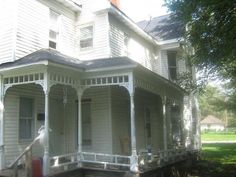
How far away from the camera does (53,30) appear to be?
15.9 metres

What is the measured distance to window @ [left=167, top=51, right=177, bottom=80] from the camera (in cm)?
2409

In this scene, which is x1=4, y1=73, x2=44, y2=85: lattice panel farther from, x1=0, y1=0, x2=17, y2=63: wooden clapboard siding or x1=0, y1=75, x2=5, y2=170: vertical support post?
x1=0, y1=0, x2=17, y2=63: wooden clapboard siding

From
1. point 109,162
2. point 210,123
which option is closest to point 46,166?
point 109,162

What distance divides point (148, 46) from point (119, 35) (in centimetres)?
526

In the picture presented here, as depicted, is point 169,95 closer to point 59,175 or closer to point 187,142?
point 187,142

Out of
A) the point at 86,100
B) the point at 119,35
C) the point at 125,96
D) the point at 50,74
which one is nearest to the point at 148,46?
the point at 119,35

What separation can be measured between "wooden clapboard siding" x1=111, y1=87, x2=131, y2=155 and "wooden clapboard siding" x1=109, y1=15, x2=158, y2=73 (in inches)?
84.3

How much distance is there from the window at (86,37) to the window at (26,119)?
4.54 meters

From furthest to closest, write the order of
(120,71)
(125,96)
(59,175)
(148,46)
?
1. (148,46)
2. (125,96)
3. (120,71)
4. (59,175)

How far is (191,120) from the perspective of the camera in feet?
78.6

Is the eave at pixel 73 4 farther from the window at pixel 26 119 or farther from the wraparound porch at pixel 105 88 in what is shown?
the window at pixel 26 119

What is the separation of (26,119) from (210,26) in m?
8.55

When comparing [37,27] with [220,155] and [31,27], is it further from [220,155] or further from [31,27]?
[220,155]

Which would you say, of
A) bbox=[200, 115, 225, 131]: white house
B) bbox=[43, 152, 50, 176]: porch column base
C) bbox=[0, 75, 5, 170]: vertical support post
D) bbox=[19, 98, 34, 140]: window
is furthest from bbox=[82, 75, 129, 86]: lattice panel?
bbox=[200, 115, 225, 131]: white house
